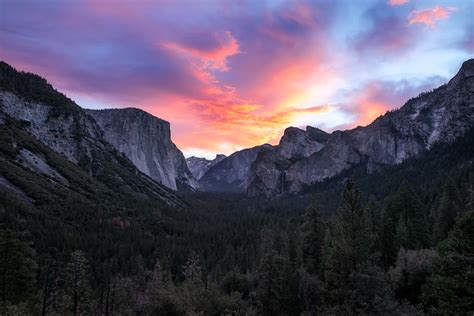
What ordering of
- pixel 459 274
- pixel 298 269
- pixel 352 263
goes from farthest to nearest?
pixel 298 269 → pixel 352 263 → pixel 459 274

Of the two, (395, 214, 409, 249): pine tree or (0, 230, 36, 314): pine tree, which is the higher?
(395, 214, 409, 249): pine tree

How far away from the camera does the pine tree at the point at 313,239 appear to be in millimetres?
52781

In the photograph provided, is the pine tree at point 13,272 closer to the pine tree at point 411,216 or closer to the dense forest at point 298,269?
the dense forest at point 298,269

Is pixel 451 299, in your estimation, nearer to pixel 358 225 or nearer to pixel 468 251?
pixel 468 251

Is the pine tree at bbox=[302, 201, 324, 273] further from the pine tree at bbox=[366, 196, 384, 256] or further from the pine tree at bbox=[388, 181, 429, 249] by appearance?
the pine tree at bbox=[388, 181, 429, 249]

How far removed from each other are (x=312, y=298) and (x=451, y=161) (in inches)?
5559

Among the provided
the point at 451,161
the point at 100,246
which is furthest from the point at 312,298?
the point at 451,161

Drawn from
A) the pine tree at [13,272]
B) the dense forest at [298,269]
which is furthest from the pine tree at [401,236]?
the pine tree at [13,272]

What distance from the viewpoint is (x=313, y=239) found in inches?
2087

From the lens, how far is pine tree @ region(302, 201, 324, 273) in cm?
5278

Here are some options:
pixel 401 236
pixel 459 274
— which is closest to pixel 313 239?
pixel 401 236

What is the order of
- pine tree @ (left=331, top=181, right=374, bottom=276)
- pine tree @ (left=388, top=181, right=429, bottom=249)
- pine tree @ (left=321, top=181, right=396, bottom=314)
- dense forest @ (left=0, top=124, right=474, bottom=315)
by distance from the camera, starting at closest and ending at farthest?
1. dense forest @ (left=0, top=124, right=474, bottom=315)
2. pine tree @ (left=321, top=181, right=396, bottom=314)
3. pine tree @ (left=331, top=181, right=374, bottom=276)
4. pine tree @ (left=388, top=181, right=429, bottom=249)

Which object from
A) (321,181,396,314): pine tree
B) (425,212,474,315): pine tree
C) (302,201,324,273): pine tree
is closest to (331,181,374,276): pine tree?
(321,181,396,314): pine tree

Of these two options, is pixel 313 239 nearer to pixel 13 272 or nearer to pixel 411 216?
pixel 411 216
